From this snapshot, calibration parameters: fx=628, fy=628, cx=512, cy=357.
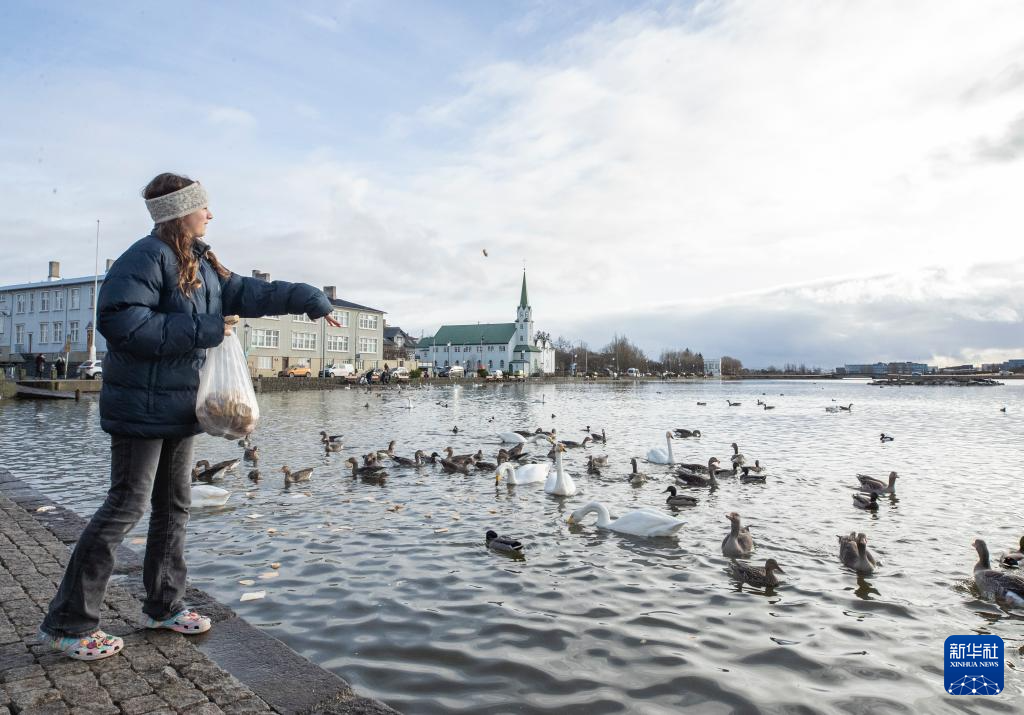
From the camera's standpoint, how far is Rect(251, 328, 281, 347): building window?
7162 cm

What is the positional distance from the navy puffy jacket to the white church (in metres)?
148

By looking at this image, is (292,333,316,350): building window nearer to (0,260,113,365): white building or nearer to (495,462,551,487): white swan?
(0,260,113,365): white building

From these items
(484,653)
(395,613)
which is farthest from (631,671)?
(395,613)

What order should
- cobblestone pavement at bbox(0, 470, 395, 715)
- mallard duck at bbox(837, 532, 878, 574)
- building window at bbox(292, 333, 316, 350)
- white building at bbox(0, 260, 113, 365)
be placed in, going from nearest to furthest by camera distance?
cobblestone pavement at bbox(0, 470, 395, 715) < mallard duck at bbox(837, 532, 878, 574) < white building at bbox(0, 260, 113, 365) < building window at bbox(292, 333, 316, 350)

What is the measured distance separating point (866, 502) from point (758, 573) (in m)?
5.27

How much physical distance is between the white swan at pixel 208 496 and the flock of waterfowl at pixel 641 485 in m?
0.02

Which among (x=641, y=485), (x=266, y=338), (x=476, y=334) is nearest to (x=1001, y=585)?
(x=641, y=485)

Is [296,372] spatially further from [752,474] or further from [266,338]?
[752,474]

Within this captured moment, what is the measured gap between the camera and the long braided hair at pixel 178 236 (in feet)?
13.3

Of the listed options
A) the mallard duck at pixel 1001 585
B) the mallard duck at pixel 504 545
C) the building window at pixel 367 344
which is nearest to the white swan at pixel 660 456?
the mallard duck at pixel 504 545

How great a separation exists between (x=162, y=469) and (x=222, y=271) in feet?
4.66

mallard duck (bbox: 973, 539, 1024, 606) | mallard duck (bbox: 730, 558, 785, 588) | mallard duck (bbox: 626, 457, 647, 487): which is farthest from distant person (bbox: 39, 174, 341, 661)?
mallard duck (bbox: 626, 457, 647, 487)

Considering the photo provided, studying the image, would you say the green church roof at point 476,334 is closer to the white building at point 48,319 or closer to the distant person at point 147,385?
the white building at point 48,319

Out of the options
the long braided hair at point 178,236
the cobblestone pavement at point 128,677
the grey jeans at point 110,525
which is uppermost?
the long braided hair at point 178,236
